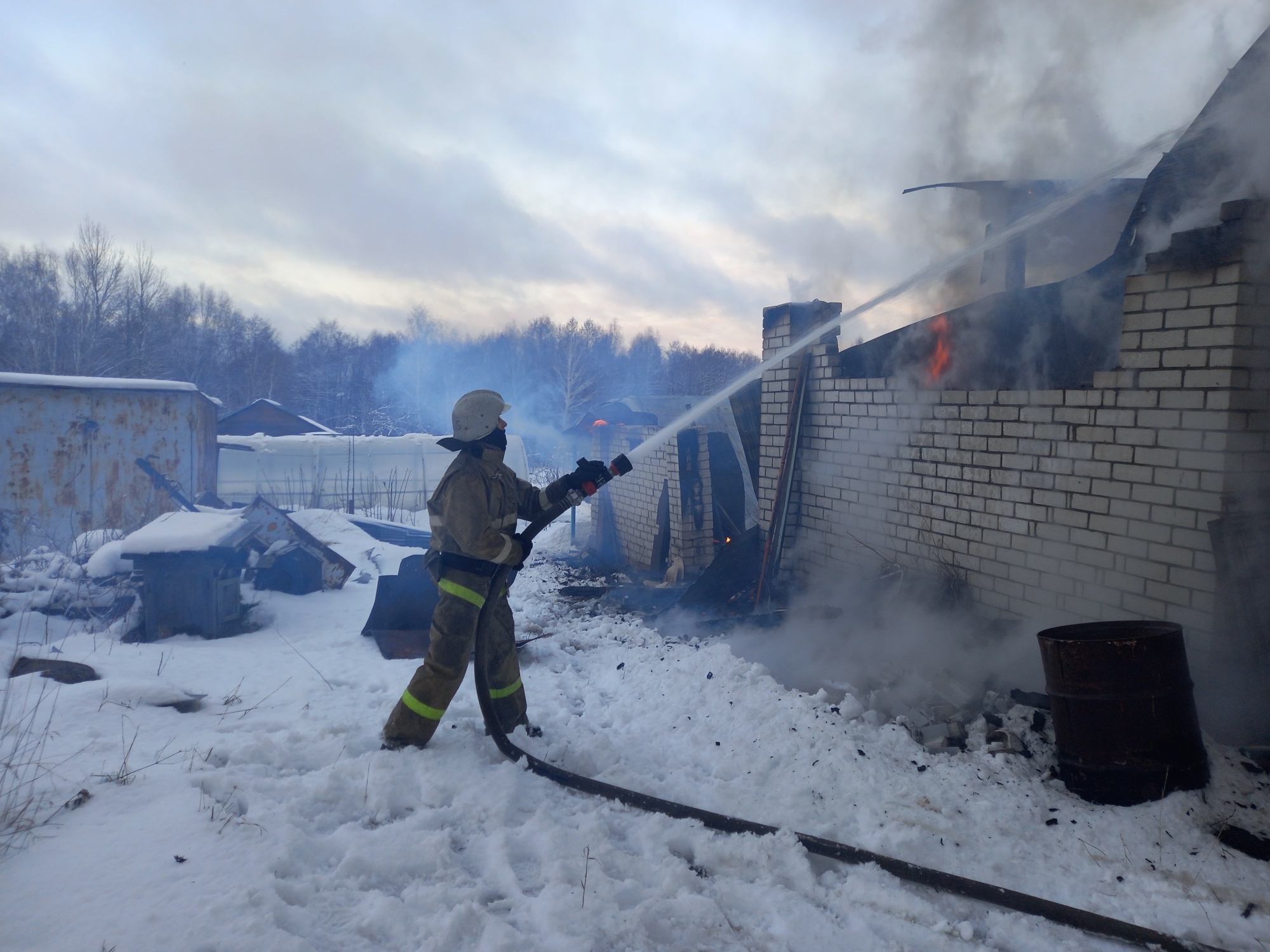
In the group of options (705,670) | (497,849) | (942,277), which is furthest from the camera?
(942,277)

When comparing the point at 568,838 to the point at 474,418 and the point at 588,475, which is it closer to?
the point at 588,475

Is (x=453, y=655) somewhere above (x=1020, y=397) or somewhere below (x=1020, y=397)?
below

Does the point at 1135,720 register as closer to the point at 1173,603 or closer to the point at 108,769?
the point at 1173,603

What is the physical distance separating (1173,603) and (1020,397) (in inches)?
58.9

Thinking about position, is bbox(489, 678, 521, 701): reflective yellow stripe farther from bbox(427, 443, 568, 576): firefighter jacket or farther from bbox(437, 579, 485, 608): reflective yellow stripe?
bbox(427, 443, 568, 576): firefighter jacket

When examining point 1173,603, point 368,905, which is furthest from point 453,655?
point 1173,603

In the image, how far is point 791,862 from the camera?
266 centimetres

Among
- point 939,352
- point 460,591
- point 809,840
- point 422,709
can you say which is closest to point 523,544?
point 460,591

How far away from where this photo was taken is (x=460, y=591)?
3.62 meters

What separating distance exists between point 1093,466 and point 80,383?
1276 centimetres

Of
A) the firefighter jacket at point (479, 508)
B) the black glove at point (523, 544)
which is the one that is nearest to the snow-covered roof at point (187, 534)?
the firefighter jacket at point (479, 508)

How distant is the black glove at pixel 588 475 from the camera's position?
3828 millimetres

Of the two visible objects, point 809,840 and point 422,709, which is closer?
point 809,840

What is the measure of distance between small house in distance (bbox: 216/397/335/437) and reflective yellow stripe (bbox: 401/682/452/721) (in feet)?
75.6
